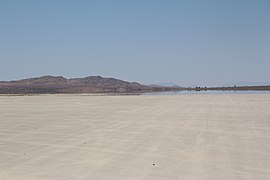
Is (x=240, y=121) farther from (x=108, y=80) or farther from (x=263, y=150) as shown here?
(x=108, y=80)

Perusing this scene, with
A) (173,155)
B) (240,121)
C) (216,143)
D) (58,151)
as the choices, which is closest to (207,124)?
(240,121)

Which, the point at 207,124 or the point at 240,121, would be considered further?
the point at 240,121

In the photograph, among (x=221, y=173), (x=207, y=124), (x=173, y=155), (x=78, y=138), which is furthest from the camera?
(x=207, y=124)

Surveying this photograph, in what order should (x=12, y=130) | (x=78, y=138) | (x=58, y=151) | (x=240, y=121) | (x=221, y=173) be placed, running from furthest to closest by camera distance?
(x=240, y=121) < (x=12, y=130) < (x=78, y=138) < (x=58, y=151) < (x=221, y=173)

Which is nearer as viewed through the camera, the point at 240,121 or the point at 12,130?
the point at 12,130

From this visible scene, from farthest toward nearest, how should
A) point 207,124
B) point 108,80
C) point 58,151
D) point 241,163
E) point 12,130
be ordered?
point 108,80
point 207,124
point 12,130
point 58,151
point 241,163

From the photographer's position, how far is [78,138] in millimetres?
8383

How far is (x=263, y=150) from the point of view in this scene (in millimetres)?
6758

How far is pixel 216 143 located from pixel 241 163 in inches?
70.0

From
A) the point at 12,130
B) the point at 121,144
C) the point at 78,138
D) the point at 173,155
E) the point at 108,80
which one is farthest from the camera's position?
the point at 108,80

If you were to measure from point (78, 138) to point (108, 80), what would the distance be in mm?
125962

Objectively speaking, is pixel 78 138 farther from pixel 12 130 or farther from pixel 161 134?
pixel 12 130

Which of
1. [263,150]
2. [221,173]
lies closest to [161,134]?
[263,150]

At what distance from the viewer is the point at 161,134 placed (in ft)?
28.8
